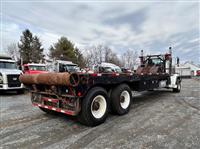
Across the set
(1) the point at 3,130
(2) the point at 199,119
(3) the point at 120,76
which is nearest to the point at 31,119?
(1) the point at 3,130

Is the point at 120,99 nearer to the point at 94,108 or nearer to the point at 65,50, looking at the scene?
the point at 94,108

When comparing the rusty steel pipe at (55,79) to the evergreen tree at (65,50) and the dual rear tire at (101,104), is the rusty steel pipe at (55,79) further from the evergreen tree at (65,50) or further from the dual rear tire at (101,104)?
the evergreen tree at (65,50)

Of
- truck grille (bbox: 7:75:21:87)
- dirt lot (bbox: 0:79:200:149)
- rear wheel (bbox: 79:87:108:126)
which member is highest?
truck grille (bbox: 7:75:21:87)

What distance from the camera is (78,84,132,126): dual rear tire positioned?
4207 mm

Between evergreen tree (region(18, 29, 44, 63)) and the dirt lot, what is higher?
evergreen tree (region(18, 29, 44, 63))

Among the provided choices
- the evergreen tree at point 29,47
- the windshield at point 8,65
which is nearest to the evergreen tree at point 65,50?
the evergreen tree at point 29,47

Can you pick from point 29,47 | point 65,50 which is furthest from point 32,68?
point 29,47

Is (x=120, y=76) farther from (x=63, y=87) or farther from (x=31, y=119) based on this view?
(x=31, y=119)

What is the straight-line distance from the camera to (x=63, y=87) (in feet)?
14.5

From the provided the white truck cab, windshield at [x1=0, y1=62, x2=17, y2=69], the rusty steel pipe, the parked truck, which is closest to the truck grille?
the white truck cab

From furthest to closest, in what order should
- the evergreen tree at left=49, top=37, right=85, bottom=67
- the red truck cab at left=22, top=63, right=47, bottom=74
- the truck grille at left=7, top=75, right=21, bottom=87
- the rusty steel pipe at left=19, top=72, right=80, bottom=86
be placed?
1. the evergreen tree at left=49, top=37, right=85, bottom=67
2. the red truck cab at left=22, top=63, right=47, bottom=74
3. the truck grille at left=7, top=75, right=21, bottom=87
4. the rusty steel pipe at left=19, top=72, right=80, bottom=86

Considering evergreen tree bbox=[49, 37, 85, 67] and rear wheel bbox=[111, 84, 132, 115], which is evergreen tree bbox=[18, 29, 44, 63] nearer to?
evergreen tree bbox=[49, 37, 85, 67]

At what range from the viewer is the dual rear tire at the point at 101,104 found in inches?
166

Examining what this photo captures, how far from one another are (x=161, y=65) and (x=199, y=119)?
18.2 feet
